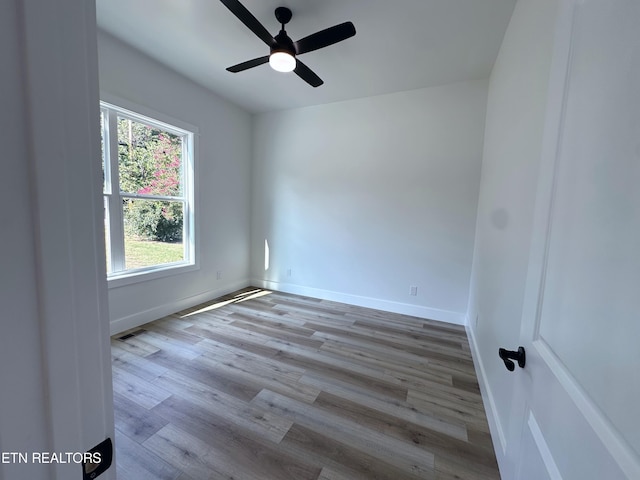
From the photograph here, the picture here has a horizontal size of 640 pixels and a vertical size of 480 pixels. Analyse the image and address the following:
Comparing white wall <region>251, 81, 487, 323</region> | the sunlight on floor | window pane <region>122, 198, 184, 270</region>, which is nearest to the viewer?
window pane <region>122, 198, 184, 270</region>

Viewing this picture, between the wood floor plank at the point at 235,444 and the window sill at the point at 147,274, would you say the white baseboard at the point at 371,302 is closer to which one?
the window sill at the point at 147,274

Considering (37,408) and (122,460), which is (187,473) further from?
(37,408)

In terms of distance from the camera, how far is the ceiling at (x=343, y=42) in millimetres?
1882

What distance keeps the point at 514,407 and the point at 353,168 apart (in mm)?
2988

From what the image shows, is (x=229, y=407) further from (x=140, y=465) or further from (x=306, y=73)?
(x=306, y=73)

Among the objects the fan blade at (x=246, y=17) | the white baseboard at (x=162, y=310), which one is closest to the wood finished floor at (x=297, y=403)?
the white baseboard at (x=162, y=310)

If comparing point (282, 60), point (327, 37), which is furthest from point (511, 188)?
point (282, 60)

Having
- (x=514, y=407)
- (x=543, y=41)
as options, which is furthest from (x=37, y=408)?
(x=543, y=41)

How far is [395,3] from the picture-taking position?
1.81m

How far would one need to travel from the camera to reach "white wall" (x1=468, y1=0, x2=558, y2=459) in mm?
1215

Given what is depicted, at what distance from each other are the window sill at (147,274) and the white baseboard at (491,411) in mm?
3112

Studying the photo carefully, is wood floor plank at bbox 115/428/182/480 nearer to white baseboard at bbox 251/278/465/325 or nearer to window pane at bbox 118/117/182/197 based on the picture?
window pane at bbox 118/117/182/197

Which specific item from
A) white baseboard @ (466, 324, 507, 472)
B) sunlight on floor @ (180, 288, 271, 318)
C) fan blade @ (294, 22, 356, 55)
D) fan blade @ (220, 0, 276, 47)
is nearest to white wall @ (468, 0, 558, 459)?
white baseboard @ (466, 324, 507, 472)

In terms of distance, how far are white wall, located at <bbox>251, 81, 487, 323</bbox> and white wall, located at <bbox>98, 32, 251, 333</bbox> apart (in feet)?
1.19
